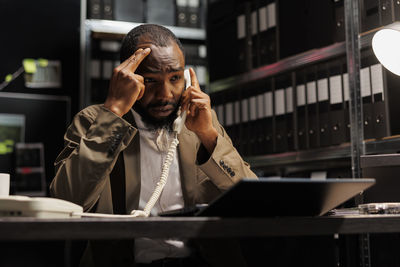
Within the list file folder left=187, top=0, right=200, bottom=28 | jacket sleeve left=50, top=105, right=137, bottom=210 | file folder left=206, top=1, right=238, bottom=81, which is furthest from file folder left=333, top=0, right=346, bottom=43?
jacket sleeve left=50, top=105, right=137, bottom=210

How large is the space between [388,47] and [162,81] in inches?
27.9

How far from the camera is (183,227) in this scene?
75 cm

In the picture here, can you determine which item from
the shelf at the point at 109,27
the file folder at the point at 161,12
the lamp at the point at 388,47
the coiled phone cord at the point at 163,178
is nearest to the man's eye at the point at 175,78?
the coiled phone cord at the point at 163,178

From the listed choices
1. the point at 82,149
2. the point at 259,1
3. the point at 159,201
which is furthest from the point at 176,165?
the point at 259,1

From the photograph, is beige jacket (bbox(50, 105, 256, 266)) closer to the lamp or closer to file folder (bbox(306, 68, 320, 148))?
the lamp

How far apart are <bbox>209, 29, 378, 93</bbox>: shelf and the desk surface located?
5.80ft

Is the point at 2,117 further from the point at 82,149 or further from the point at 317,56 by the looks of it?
the point at 82,149

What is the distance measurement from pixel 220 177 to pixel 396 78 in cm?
132

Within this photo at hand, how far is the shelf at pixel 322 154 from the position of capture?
2326mm

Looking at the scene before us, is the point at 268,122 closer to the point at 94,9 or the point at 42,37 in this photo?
the point at 94,9

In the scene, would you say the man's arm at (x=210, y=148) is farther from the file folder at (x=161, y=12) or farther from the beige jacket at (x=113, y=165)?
the file folder at (x=161, y=12)

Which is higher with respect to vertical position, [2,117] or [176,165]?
[2,117]

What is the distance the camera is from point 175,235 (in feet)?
2.46

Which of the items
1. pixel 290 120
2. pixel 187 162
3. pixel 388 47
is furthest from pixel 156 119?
pixel 290 120
